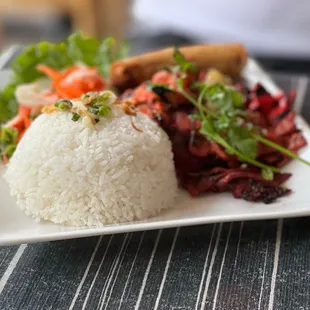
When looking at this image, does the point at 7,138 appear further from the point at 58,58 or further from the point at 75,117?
the point at 58,58

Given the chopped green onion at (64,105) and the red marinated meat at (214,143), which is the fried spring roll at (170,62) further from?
the chopped green onion at (64,105)

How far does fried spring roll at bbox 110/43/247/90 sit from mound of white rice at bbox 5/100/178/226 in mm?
514

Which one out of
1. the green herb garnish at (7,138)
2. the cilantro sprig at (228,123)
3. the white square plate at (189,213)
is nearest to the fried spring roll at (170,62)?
the cilantro sprig at (228,123)

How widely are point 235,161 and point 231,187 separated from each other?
11cm

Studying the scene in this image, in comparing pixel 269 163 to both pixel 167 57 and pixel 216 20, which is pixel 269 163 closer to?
pixel 167 57

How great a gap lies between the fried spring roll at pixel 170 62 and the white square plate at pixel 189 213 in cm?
53

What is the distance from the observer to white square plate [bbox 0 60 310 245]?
1.28 m

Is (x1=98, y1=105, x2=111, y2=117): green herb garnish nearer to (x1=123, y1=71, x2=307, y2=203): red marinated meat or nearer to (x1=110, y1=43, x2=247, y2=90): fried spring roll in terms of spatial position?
(x1=123, y1=71, x2=307, y2=203): red marinated meat

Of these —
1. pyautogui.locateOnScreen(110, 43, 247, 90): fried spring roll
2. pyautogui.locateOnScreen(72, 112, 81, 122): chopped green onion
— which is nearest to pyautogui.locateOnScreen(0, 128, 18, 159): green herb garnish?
pyautogui.locateOnScreen(72, 112, 81, 122): chopped green onion

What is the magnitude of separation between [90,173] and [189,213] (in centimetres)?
27

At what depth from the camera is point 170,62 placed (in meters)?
2.08

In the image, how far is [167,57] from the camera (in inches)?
82.0

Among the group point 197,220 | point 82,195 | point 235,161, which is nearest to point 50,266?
point 82,195

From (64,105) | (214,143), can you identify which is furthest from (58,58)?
(214,143)
